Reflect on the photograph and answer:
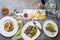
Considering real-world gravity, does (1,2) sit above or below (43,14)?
above

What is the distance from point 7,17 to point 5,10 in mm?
Answer: 71

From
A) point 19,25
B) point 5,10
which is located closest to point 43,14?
point 19,25

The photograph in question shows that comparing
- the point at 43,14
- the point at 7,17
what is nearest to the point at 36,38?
the point at 43,14

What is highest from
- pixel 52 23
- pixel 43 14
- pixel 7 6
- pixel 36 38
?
pixel 7 6

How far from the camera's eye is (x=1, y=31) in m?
1.51

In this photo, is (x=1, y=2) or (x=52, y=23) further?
(x=52, y=23)

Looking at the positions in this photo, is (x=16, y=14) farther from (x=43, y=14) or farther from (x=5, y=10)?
(x=43, y=14)

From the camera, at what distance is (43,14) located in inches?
63.5

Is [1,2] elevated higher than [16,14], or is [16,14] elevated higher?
[1,2]

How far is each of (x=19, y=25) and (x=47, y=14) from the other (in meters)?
0.31

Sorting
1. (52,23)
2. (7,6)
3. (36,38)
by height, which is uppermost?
(7,6)

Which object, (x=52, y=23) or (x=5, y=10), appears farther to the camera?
(x=52, y=23)

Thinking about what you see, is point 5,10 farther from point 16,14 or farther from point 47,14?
point 47,14

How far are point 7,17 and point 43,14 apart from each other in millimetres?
357
